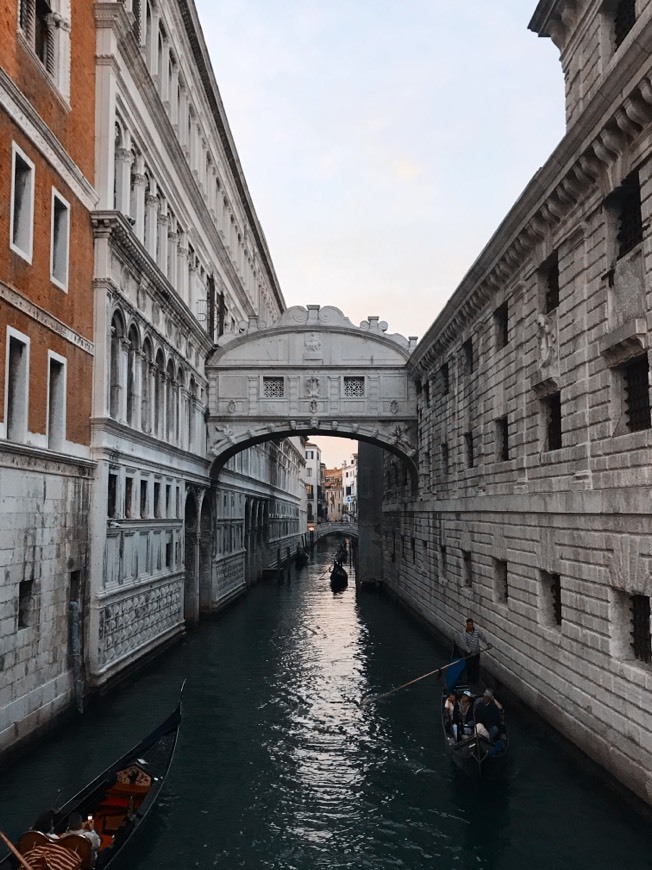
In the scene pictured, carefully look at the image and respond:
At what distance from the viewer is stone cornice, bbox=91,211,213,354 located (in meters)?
16.5

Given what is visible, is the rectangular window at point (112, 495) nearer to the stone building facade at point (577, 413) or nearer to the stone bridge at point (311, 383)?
the stone building facade at point (577, 413)

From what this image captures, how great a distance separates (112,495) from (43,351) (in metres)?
4.32

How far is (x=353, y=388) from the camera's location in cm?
2777

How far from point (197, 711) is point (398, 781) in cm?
557

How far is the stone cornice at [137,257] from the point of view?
1652cm

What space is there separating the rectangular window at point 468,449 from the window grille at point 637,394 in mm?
9260

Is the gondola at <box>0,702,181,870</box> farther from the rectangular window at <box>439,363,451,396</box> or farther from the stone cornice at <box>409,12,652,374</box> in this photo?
the rectangular window at <box>439,363,451,396</box>

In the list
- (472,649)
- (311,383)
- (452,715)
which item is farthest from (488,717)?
(311,383)

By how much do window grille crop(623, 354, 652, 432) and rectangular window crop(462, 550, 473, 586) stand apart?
9.78m

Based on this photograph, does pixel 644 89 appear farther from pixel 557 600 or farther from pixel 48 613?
pixel 48 613

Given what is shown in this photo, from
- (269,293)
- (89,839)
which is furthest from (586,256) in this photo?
(269,293)

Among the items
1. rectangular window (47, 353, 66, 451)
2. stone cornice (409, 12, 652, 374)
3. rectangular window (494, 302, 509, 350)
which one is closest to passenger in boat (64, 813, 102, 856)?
rectangular window (47, 353, 66, 451)

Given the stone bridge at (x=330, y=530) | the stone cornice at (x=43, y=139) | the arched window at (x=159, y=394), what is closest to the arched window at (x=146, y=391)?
the arched window at (x=159, y=394)

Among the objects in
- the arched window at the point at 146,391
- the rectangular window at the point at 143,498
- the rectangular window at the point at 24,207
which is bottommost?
the rectangular window at the point at 143,498
